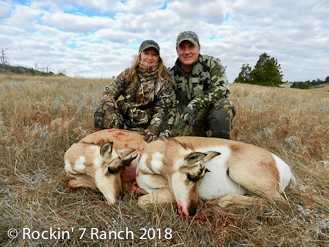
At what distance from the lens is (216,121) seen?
3908mm

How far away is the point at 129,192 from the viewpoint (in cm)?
256

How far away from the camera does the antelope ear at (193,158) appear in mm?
1987

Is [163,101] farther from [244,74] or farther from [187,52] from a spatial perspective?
[244,74]

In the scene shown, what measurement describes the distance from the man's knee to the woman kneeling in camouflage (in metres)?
1.00

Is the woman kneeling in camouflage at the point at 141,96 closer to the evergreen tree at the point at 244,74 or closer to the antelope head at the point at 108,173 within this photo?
the antelope head at the point at 108,173

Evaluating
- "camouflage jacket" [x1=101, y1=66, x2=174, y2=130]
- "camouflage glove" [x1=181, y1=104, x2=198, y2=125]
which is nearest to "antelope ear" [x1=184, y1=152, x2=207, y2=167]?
"camouflage glove" [x1=181, y1=104, x2=198, y2=125]

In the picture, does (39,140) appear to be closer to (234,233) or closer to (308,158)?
(234,233)

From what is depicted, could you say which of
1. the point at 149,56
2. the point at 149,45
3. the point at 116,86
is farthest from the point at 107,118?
the point at 149,45

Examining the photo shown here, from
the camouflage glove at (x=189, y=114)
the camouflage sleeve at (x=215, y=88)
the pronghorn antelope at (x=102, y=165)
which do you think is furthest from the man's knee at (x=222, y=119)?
the pronghorn antelope at (x=102, y=165)

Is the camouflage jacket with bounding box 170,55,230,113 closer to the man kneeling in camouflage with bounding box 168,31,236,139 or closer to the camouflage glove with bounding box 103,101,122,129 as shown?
Result: the man kneeling in camouflage with bounding box 168,31,236,139

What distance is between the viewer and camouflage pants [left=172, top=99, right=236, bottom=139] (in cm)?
386

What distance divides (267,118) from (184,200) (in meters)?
4.51

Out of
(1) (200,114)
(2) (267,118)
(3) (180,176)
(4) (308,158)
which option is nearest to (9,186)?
(3) (180,176)

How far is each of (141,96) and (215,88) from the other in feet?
4.91
